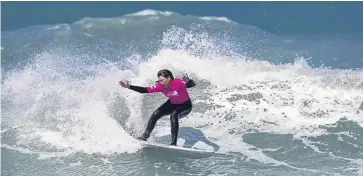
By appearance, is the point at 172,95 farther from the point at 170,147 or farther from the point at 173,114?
the point at 170,147

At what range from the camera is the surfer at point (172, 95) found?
9.05 meters

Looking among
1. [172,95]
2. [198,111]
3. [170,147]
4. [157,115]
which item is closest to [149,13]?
[198,111]

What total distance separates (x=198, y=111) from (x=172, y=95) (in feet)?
8.43

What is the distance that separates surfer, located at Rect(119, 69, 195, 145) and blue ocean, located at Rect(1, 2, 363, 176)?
1.48 ft

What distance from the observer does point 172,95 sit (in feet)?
30.7

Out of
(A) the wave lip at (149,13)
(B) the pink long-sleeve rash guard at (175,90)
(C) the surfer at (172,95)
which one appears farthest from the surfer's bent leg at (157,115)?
(A) the wave lip at (149,13)

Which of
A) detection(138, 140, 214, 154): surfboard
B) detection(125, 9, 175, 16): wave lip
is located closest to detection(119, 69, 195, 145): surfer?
detection(138, 140, 214, 154): surfboard

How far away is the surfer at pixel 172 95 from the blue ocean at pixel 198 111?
1.48 feet

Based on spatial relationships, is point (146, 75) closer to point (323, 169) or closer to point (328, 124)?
point (328, 124)

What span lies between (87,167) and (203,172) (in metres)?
2.05

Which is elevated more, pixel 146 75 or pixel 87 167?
pixel 146 75

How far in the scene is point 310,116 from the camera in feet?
36.2

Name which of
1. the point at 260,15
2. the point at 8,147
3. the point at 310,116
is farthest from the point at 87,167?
the point at 260,15

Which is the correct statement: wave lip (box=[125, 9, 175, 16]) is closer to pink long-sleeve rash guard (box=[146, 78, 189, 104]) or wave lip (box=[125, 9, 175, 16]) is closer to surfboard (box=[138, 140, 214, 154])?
pink long-sleeve rash guard (box=[146, 78, 189, 104])
